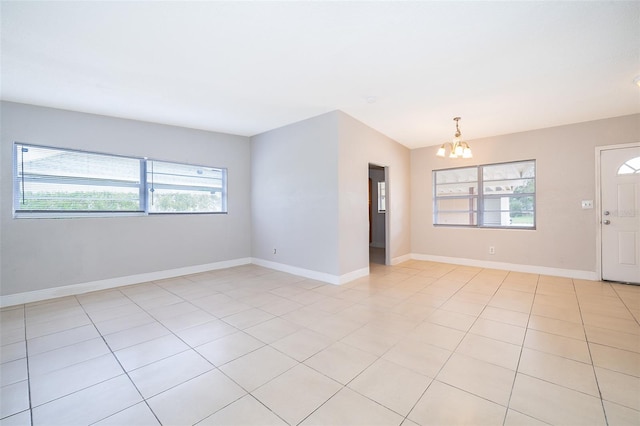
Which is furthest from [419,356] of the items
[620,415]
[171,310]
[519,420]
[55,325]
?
[55,325]

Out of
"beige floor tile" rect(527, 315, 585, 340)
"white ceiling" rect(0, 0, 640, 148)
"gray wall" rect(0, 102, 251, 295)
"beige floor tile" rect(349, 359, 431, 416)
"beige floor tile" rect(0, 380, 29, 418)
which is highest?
"white ceiling" rect(0, 0, 640, 148)

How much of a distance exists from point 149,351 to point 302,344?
52.0 inches

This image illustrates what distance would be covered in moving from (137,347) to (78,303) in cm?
191

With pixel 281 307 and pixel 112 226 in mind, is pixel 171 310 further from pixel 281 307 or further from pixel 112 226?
pixel 112 226

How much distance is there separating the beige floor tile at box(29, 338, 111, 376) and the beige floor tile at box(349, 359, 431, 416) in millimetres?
2184

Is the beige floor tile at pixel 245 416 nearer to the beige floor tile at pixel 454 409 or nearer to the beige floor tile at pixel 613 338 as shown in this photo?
the beige floor tile at pixel 454 409

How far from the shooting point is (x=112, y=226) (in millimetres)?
4152

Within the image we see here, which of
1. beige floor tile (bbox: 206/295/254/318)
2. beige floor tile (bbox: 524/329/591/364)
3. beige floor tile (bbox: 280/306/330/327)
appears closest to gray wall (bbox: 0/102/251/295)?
beige floor tile (bbox: 206/295/254/318)

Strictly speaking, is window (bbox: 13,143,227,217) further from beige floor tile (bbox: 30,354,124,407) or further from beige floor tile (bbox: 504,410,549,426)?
beige floor tile (bbox: 504,410,549,426)

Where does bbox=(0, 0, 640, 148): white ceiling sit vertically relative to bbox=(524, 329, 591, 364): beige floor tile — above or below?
above

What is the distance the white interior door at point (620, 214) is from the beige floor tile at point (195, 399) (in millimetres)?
5791

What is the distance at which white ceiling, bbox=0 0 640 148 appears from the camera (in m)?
2.02

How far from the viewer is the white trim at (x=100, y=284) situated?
344 cm

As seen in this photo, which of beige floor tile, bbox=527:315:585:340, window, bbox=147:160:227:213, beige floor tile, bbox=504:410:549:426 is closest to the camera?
beige floor tile, bbox=504:410:549:426
